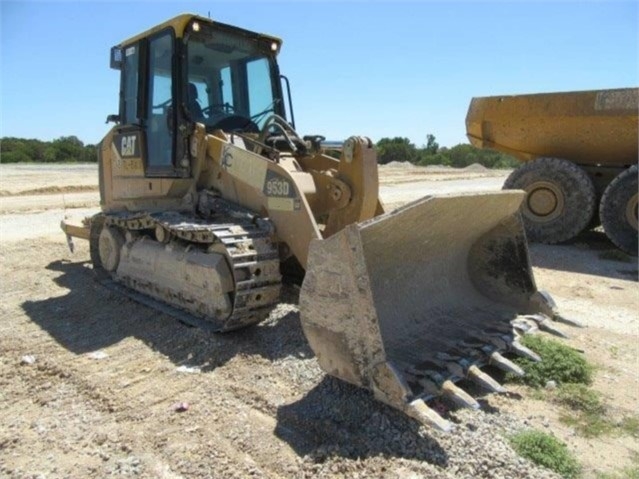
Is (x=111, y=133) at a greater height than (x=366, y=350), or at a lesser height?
greater

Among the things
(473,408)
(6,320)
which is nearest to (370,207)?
(473,408)

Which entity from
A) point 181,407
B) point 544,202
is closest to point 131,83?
point 181,407

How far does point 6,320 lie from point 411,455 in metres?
4.18

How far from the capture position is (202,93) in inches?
225

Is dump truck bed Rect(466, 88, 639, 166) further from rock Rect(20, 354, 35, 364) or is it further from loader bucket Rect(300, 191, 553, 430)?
rock Rect(20, 354, 35, 364)

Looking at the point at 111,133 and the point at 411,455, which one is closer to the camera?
the point at 411,455

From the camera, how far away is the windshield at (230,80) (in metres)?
5.52

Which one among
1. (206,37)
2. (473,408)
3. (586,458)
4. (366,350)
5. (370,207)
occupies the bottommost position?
(586,458)

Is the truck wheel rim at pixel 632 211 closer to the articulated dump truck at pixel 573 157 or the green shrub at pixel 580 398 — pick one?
the articulated dump truck at pixel 573 157

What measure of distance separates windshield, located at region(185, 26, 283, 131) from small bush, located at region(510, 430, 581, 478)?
13.2ft

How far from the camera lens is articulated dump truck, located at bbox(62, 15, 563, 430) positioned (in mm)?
3188

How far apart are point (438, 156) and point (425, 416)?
50883 mm

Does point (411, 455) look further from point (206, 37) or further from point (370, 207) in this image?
point (206, 37)

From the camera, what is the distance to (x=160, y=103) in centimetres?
567
